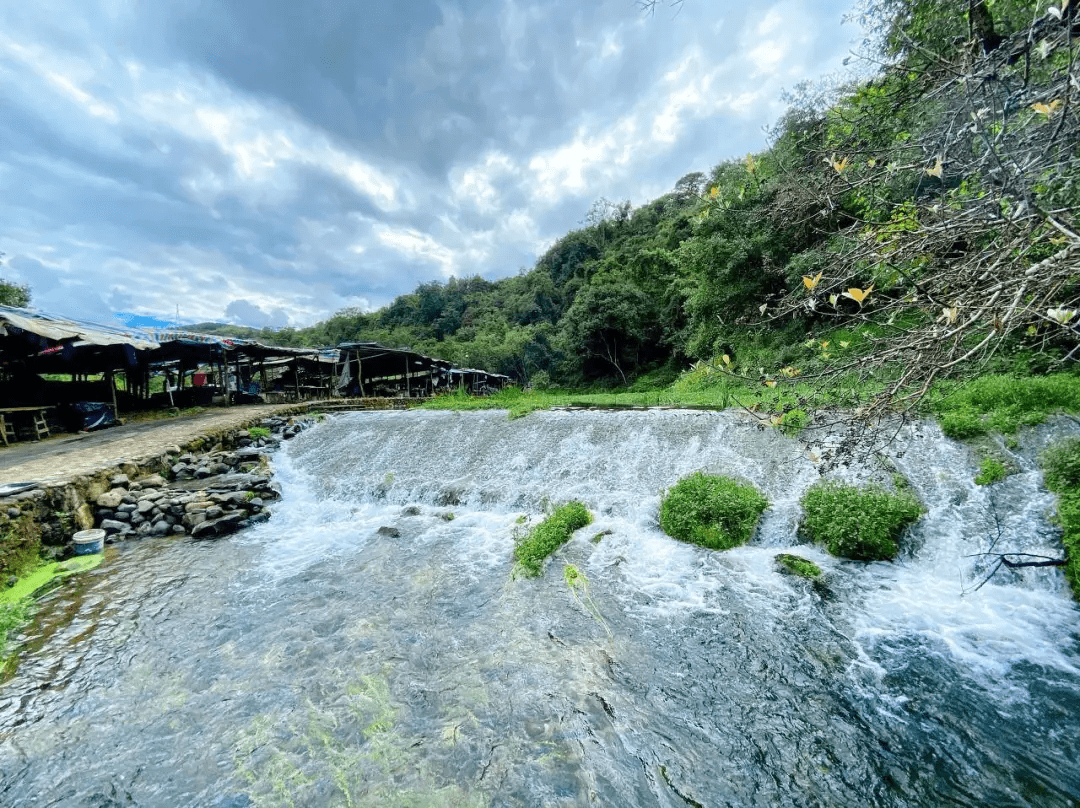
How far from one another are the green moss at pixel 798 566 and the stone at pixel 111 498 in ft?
36.2

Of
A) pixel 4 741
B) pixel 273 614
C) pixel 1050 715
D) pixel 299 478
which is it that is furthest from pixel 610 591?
pixel 299 478

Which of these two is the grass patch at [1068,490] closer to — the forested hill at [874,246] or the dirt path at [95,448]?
the forested hill at [874,246]

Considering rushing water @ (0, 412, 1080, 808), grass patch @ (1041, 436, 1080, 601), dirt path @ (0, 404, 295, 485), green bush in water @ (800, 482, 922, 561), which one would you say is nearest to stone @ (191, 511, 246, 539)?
rushing water @ (0, 412, 1080, 808)

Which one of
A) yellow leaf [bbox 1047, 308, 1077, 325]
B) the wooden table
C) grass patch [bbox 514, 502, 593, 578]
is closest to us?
yellow leaf [bbox 1047, 308, 1077, 325]

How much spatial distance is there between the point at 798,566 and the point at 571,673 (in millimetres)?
3455

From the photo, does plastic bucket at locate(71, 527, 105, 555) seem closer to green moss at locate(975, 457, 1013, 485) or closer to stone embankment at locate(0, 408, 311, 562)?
stone embankment at locate(0, 408, 311, 562)

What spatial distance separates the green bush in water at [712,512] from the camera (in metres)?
6.58

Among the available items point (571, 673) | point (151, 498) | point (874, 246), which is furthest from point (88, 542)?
point (874, 246)

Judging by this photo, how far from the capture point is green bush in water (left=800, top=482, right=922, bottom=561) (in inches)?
227

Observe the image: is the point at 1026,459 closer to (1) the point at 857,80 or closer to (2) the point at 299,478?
(2) the point at 299,478

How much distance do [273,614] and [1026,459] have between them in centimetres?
1041

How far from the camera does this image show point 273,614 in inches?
205

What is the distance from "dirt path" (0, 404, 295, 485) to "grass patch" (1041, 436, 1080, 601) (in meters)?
14.0

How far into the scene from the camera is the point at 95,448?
10000 mm
